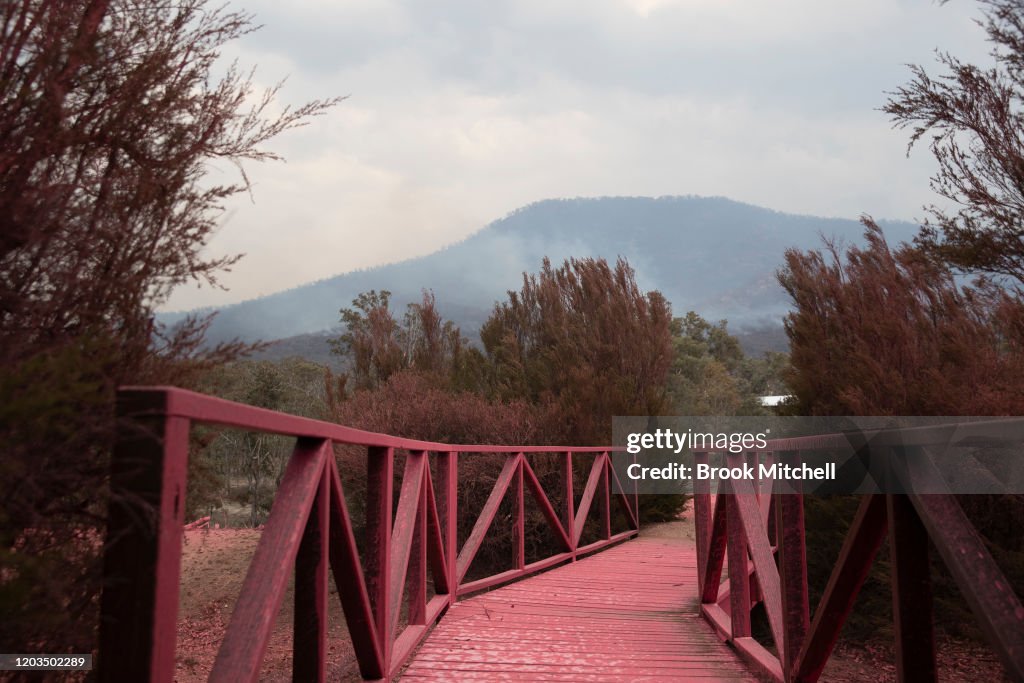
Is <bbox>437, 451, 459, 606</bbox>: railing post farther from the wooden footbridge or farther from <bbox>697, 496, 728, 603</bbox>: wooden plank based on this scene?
<bbox>697, 496, 728, 603</bbox>: wooden plank

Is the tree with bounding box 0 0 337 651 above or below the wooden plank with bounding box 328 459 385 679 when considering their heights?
above

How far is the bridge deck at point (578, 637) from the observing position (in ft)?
10.7

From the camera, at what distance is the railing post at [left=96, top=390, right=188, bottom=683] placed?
3.75ft

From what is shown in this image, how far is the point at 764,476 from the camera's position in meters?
4.00

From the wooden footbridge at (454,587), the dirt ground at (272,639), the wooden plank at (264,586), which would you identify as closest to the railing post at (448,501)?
the wooden footbridge at (454,587)

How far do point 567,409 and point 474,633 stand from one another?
8190 mm

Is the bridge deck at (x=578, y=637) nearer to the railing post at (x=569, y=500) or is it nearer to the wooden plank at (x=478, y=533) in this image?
the wooden plank at (x=478, y=533)

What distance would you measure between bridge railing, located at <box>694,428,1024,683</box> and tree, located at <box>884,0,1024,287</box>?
3.11 meters

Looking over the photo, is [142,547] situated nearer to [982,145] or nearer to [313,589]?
[313,589]

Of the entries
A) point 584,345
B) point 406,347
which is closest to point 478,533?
point 584,345

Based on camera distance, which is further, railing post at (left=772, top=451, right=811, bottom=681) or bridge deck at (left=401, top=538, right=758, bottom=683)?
bridge deck at (left=401, top=538, right=758, bottom=683)

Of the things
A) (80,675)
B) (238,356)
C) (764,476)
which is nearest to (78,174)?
(238,356)

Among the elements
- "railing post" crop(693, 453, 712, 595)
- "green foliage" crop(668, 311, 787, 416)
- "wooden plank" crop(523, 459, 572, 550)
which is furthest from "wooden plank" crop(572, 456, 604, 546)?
"green foliage" crop(668, 311, 787, 416)

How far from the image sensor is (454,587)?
4539 millimetres
